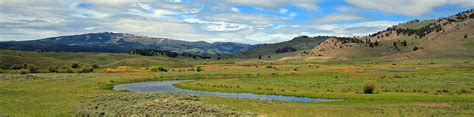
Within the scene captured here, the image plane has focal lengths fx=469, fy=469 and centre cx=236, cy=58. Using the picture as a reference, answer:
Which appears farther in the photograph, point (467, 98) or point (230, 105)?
point (467, 98)

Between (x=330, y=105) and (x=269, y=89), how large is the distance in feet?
72.4

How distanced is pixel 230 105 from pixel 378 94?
2131 centimetres

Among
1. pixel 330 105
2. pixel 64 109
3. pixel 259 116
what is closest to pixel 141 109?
pixel 64 109

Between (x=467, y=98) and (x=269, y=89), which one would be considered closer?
(x=467, y=98)

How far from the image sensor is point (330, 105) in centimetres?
4878

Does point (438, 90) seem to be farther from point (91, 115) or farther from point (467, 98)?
point (91, 115)

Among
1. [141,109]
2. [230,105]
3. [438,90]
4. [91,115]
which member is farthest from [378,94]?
[91,115]

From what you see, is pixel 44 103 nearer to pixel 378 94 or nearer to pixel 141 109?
pixel 141 109

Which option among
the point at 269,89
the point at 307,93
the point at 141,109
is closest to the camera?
the point at 141,109

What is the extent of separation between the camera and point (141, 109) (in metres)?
42.5

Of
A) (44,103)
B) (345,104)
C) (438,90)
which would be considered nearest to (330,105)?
(345,104)

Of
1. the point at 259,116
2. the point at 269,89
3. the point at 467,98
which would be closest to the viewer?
the point at 259,116

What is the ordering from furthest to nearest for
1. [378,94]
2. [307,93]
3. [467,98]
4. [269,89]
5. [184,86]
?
[184,86] → [269,89] → [307,93] → [378,94] → [467,98]

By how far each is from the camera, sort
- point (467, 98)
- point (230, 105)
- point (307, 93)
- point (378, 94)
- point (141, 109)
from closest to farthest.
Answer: point (141, 109), point (230, 105), point (467, 98), point (378, 94), point (307, 93)
